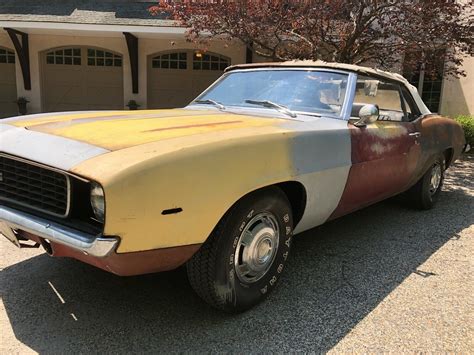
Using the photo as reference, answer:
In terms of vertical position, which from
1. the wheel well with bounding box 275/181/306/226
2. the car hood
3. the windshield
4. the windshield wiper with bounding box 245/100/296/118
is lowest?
the wheel well with bounding box 275/181/306/226

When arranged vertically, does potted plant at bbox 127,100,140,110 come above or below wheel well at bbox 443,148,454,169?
below

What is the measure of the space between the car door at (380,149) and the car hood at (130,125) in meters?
0.73

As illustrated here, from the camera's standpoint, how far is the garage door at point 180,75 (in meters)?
13.1

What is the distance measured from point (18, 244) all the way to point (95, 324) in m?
0.67

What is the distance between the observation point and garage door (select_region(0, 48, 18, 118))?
13.6 m

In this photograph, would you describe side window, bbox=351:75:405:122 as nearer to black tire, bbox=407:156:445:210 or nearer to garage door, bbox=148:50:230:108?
black tire, bbox=407:156:445:210

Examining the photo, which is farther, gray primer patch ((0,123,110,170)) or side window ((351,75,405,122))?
side window ((351,75,405,122))

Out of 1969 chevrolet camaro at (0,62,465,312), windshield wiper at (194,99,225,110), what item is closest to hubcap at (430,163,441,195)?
1969 chevrolet camaro at (0,62,465,312)

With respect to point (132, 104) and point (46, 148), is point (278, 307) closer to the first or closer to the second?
point (46, 148)

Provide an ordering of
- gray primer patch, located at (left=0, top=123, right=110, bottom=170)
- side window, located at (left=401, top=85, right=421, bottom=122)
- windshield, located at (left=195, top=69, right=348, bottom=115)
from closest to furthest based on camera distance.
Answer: gray primer patch, located at (left=0, top=123, right=110, bottom=170) → windshield, located at (left=195, top=69, right=348, bottom=115) → side window, located at (left=401, top=85, right=421, bottom=122)

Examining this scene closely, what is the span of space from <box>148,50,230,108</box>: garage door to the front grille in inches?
422

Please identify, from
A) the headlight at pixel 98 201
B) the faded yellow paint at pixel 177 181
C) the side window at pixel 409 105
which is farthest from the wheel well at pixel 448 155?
the headlight at pixel 98 201

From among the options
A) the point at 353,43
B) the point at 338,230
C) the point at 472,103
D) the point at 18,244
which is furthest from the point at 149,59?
the point at 18,244

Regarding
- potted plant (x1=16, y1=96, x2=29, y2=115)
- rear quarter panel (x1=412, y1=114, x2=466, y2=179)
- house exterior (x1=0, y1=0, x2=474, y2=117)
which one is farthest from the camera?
potted plant (x1=16, y1=96, x2=29, y2=115)
